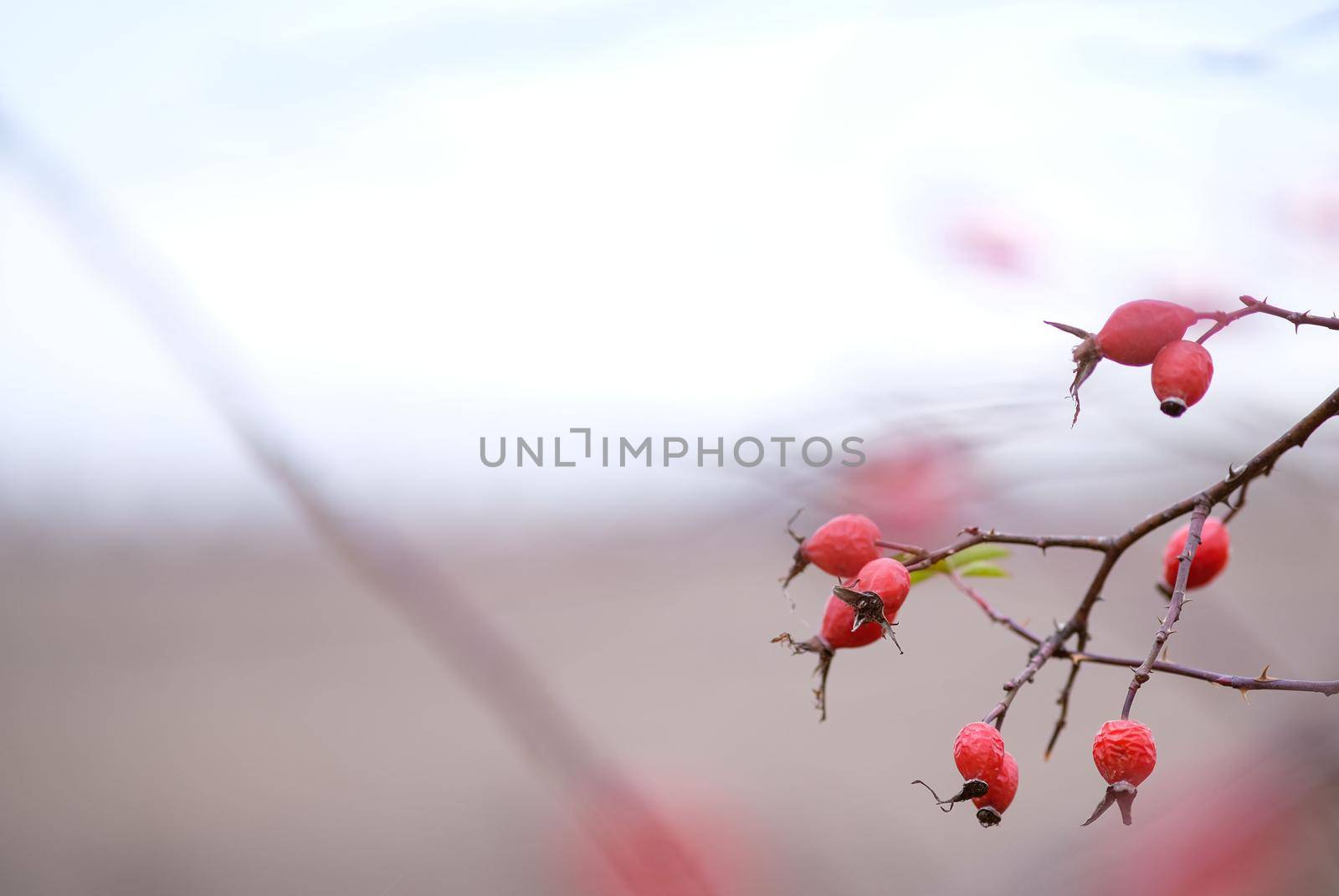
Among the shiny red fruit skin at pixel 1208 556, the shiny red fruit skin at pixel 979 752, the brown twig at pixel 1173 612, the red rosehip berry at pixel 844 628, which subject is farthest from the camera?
the shiny red fruit skin at pixel 1208 556

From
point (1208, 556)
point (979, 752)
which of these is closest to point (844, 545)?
point (979, 752)

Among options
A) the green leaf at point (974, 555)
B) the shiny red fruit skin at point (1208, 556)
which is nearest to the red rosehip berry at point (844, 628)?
the green leaf at point (974, 555)

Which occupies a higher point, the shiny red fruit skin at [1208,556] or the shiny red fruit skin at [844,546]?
the shiny red fruit skin at [844,546]

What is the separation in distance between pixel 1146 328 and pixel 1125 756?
1.14ft

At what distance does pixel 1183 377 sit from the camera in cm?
72

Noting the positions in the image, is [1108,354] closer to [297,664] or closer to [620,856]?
[620,856]

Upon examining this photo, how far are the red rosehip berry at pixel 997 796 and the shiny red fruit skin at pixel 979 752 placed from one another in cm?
2

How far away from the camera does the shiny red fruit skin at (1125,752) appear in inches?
26.2

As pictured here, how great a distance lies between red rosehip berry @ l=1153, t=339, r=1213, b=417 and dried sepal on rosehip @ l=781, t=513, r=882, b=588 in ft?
0.90

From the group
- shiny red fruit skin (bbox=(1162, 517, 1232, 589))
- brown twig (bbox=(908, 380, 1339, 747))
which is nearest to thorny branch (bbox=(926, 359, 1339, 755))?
brown twig (bbox=(908, 380, 1339, 747))

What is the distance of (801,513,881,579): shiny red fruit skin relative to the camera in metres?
0.86

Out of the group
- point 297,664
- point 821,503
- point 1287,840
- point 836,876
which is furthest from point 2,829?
point 1287,840

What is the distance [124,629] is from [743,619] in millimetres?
6109

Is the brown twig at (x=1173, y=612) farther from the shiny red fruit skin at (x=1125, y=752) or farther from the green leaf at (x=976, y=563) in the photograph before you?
the green leaf at (x=976, y=563)
